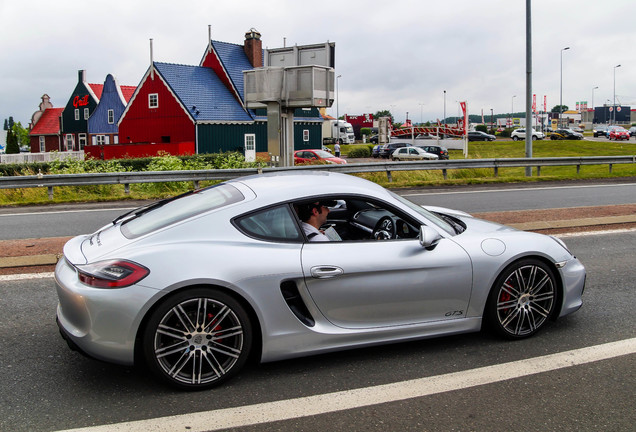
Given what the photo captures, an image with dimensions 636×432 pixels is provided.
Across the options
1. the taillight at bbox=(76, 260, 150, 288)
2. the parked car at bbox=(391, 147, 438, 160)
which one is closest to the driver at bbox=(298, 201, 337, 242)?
the taillight at bbox=(76, 260, 150, 288)

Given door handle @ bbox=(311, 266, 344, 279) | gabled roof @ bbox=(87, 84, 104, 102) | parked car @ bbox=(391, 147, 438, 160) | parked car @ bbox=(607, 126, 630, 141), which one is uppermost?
gabled roof @ bbox=(87, 84, 104, 102)

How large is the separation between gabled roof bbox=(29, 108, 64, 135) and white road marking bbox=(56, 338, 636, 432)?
84.0 meters

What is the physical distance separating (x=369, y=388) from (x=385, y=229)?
4.44 feet

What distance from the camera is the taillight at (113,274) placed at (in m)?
3.81

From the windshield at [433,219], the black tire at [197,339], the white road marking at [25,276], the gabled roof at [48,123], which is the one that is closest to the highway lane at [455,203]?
the white road marking at [25,276]

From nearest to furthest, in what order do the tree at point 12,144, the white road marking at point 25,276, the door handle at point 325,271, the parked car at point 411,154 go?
the door handle at point 325,271 < the white road marking at point 25,276 < the parked car at point 411,154 < the tree at point 12,144

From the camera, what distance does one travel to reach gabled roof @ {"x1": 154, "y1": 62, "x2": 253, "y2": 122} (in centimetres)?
4422

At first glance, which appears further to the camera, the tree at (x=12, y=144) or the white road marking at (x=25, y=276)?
the tree at (x=12, y=144)

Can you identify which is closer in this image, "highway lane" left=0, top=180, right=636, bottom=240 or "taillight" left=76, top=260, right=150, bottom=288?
"taillight" left=76, top=260, right=150, bottom=288

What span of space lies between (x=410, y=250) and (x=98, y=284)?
7.05ft

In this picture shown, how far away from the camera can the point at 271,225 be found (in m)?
4.26

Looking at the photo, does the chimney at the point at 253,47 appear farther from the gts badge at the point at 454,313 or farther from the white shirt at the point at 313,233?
the gts badge at the point at 454,313

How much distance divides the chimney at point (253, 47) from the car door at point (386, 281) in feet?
150

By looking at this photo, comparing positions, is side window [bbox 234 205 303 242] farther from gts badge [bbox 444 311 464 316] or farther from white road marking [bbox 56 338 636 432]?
gts badge [bbox 444 311 464 316]
